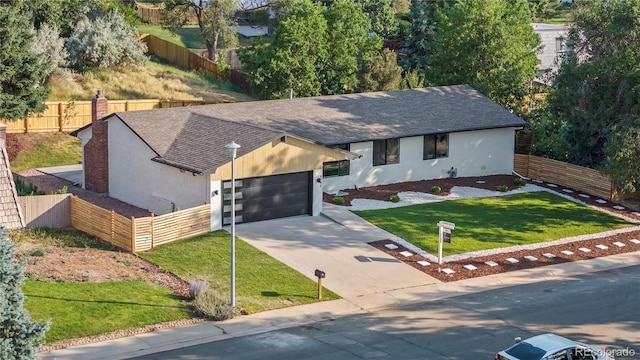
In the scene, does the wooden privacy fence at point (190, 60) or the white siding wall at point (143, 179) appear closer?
the white siding wall at point (143, 179)

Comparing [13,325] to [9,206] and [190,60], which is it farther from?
[190,60]

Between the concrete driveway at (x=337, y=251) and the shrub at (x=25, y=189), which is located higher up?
the shrub at (x=25, y=189)

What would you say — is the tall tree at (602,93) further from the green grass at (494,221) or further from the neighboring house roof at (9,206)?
the neighboring house roof at (9,206)

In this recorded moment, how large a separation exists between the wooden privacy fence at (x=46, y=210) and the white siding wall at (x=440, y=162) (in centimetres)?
1161

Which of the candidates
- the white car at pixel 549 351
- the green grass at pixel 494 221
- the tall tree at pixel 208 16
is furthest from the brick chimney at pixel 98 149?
the tall tree at pixel 208 16

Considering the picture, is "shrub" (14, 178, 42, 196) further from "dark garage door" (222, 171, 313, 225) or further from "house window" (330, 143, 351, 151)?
"house window" (330, 143, 351, 151)

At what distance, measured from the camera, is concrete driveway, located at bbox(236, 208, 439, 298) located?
107ft

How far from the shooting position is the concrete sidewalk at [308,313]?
85.8ft

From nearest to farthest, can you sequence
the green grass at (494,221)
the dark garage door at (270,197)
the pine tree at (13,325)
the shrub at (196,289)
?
the pine tree at (13,325) → the shrub at (196,289) → the green grass at (494,221) → the dark garage door at (270,197)

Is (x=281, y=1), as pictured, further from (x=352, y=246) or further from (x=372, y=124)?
(x=352, y=246)

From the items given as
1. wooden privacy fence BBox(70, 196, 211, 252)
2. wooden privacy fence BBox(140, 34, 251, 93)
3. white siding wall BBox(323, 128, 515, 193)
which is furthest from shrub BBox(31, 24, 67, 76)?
wooden privacy fence BBox(70, 196, 211, 252)

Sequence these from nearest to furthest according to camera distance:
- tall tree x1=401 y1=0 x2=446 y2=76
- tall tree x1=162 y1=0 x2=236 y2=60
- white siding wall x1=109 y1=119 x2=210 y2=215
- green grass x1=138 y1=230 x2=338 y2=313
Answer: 1. green grass x1=138 y1=230 x2=338 y2=313
2. white siding wall x1=109 y1=119 x2=210 y2=215
3. tall tree x1=401 y1=0 x2=446 y2=76
4. tall tree x1=162 y1=0 x2=236 y2=60

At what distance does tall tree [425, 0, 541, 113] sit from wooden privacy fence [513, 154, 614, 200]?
5591 millimetres

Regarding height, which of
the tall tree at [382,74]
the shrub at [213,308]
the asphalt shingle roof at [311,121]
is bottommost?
the shrub at [213,308]
